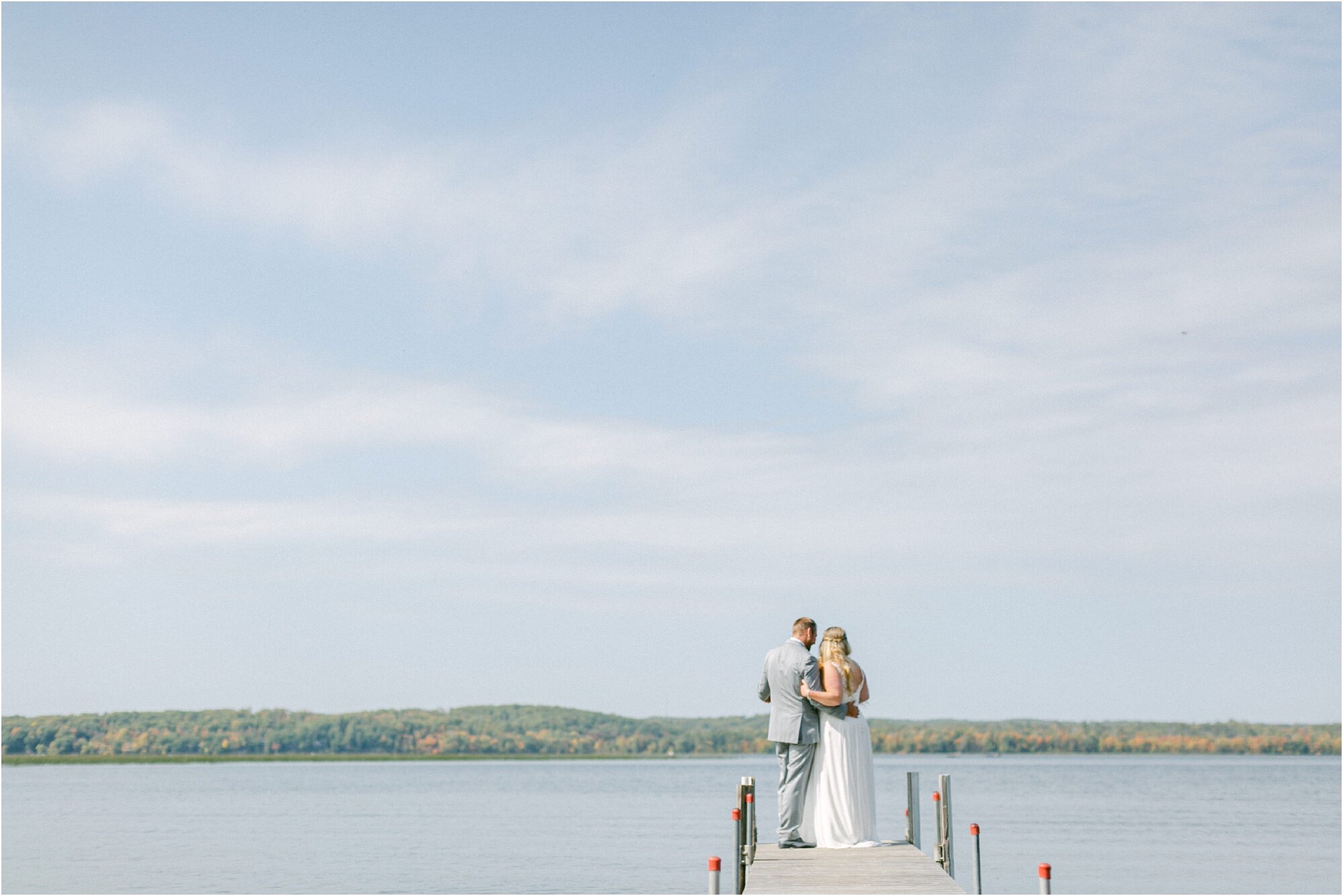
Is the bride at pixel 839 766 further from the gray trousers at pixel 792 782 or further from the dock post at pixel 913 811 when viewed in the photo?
the dock post at pixel 913 811

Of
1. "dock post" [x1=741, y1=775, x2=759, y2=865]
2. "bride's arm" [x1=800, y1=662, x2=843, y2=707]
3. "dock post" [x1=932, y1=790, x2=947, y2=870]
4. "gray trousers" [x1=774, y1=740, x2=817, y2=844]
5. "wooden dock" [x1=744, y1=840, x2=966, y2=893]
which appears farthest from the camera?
"dock post" [x1=932, y1=790, x2=947, y2=870]

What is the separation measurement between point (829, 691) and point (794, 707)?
Answer: 36 centimetres

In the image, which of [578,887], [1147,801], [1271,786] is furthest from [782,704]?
[1271,786]

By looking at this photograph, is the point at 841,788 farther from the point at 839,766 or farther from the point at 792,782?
the point at 792,782

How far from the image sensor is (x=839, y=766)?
39.2 ft

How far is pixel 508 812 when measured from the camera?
62.2m

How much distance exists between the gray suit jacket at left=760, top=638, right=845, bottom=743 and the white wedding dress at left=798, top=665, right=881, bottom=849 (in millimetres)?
161

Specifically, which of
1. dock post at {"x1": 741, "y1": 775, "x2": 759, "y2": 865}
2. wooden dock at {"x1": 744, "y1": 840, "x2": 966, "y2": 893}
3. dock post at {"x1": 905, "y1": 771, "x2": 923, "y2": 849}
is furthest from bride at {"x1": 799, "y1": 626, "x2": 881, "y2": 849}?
dock post at {"x1": 905, "y1": 771, "x2": 923, "y2": 849}

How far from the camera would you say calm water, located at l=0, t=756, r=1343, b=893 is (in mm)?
31984

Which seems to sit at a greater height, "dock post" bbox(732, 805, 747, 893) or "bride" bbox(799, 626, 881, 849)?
"bride" bbox(799, 626, 881, 849)

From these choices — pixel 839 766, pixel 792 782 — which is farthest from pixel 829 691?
pixel 792 782

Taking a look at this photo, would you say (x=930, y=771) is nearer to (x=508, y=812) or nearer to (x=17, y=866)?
(x=508, y=812)

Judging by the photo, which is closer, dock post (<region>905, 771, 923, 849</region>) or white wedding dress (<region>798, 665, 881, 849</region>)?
white wedding dress (<region>798, 665, 881, 849</region>)

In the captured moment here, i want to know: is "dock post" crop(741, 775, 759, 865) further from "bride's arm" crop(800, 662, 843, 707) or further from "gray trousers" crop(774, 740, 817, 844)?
"bride's arm" crop(800, 662, 843, 707)
